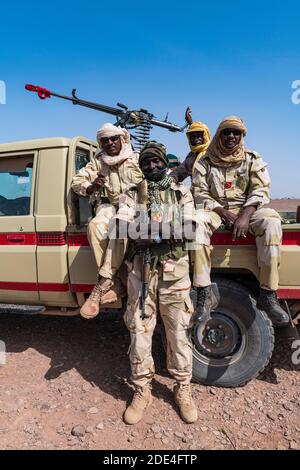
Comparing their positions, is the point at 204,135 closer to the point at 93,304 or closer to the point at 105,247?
the point at 105,247

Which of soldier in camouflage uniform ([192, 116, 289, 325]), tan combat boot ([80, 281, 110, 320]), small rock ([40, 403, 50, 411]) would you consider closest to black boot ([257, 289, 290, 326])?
soldier in camouflage uniform ([192, 116, 289, 325])

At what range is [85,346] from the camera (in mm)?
3707

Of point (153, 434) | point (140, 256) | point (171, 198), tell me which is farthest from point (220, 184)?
point (153, 434)

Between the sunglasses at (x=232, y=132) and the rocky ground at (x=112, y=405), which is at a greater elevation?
the sunglasses at (x=232, y=132)

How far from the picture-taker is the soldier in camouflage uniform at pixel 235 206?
2.49 metres

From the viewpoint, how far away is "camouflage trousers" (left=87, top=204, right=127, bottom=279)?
106 inches

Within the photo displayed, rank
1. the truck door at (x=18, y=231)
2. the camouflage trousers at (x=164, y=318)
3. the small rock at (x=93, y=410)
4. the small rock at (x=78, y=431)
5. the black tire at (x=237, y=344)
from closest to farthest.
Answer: the small rock at (x=78, y=431), the camouflage trousers at (x=164, y=318), the small rock at (x=93, y=410), the black tire at (x=237, y=344), the truck door at (x=18, y=231)

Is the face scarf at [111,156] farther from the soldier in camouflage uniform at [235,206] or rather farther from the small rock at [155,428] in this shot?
the small rock at [155,428]

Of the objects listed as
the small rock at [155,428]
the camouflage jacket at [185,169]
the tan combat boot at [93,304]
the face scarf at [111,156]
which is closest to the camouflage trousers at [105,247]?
the tan combat boot at [93,304]

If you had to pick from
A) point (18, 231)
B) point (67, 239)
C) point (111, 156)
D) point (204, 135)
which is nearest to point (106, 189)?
point (111, 156)

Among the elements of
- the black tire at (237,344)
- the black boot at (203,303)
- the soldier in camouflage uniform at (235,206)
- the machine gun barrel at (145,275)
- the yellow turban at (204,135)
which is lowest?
the black tire at (237,344)

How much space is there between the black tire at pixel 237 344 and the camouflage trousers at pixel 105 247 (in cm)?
84

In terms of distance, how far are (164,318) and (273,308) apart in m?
0.81

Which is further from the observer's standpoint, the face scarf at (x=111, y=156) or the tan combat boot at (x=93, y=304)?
the face scarf at (x=111, y=156)
